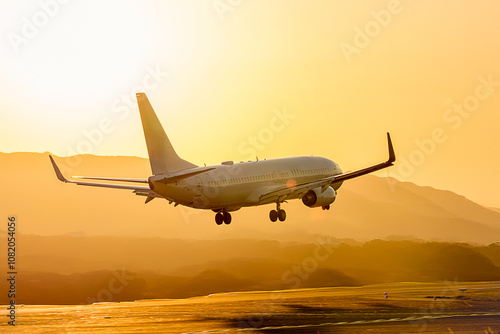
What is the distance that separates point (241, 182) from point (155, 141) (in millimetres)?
12007

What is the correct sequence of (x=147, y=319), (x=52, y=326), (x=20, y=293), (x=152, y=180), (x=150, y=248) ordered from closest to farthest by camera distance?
(x=52, y=326) < (x=147, y=319) < (x=152, y=180) < (x=20, y=293) < (x=150, y=248)

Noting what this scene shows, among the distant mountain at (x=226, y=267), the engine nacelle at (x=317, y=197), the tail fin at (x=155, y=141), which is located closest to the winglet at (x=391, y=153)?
the engine nacelle at (x=317, y=197)

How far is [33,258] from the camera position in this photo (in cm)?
12812

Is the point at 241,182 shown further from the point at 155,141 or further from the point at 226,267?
the point at 226,267

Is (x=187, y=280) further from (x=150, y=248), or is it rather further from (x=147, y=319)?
(x=147, y=319)

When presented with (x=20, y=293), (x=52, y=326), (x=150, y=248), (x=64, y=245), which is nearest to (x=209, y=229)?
(x=150, y=248)

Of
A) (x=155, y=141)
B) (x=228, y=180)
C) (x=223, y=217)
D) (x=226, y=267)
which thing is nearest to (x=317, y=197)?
(x=223, y=217)

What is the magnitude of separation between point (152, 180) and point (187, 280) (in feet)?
127

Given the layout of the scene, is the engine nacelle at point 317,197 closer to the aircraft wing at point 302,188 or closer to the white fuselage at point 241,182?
the aircraft wing at point 302,188

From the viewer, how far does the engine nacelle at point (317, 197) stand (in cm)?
9100

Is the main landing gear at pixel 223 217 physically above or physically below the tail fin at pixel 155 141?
below

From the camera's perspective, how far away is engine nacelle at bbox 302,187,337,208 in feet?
299

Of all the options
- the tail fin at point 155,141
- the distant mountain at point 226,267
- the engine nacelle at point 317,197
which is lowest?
the distant mountain at point 226,267

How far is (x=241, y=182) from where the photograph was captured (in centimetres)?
8462
